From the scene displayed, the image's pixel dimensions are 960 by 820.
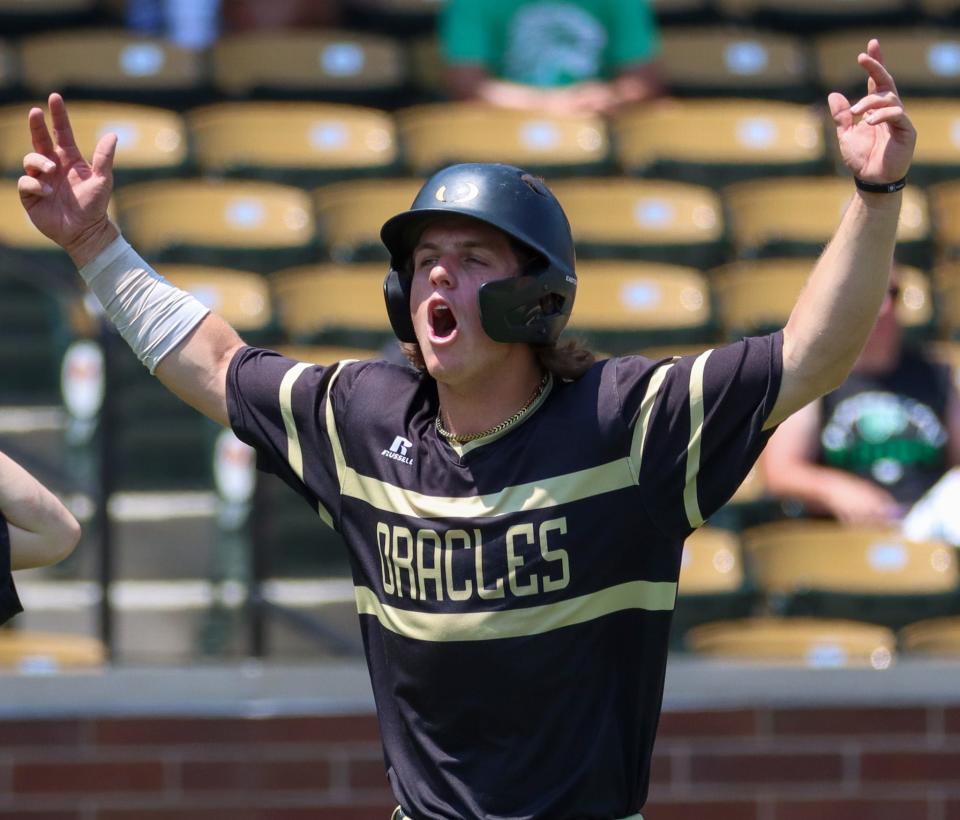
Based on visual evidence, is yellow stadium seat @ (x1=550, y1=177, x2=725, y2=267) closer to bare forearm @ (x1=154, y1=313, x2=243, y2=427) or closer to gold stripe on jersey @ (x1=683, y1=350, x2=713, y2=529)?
bare forearm @ (x1=154, y1=313, x2=243, y2=427)

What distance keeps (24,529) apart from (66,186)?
0.60 meters

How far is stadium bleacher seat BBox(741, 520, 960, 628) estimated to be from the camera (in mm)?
5645

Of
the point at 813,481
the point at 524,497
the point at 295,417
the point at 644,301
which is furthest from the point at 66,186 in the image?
the point at 644,301

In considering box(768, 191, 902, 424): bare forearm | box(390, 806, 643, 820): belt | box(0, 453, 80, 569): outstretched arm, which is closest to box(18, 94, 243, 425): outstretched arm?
box(0, 453, 80, 569): outstretched arm

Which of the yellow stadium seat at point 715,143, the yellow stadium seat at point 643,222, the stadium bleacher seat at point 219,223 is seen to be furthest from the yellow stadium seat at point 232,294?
the yellow stadium seat at point 715,143

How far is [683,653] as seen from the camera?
5.51 meters

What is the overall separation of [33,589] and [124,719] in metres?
0.61

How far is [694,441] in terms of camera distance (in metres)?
2.99

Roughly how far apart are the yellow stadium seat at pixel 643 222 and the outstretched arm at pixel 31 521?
439cm

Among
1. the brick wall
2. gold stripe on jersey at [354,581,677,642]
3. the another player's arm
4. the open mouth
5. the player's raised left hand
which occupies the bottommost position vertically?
the brick wall

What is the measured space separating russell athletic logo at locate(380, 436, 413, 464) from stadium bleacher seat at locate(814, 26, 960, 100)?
6.46m

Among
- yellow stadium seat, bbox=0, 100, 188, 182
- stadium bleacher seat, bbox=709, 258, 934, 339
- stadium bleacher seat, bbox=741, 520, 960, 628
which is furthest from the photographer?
yellow stadium seat, bbox=0, 100, 188, 182

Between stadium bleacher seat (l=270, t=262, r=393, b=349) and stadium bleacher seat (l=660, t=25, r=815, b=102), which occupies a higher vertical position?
stadium bleacher seat (l=660, t=25, r=815, b=102)

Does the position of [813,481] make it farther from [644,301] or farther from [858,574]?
[644,301]
